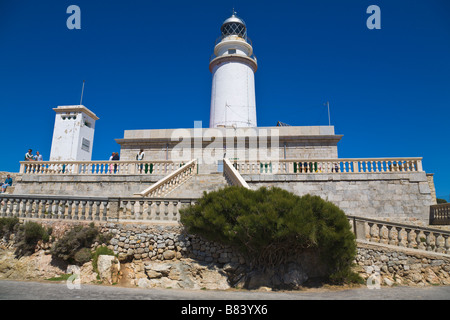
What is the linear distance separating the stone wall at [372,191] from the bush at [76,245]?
8.16m

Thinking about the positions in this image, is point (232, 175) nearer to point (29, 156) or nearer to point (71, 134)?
point (29, 156)

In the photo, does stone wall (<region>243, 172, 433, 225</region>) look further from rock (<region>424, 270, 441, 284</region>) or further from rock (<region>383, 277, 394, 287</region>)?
rock (<region>383, 277, 394, 287</region>)

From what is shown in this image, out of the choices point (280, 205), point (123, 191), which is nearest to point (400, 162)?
point (280, 205)

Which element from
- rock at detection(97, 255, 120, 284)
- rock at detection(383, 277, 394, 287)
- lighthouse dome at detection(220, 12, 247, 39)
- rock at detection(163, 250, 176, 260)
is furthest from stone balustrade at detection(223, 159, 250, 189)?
lighthouse dome at detection(220, 12, 247, 39)

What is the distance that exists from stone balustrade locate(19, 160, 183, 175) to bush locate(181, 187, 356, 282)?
7780 mm

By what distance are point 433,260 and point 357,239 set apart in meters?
1.90

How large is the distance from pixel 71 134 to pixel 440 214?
24151 millimetres

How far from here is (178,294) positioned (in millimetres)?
5855

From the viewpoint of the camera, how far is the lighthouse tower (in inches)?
941

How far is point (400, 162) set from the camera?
1395 centimetres

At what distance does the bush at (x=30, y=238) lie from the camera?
8.12 m

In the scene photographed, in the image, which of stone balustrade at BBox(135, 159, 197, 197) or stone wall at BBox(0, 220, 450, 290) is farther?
stone balustrade at BBox(135, 159, 197, 197)

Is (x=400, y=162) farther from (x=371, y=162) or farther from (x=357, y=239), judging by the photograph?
(x=357, y=239)

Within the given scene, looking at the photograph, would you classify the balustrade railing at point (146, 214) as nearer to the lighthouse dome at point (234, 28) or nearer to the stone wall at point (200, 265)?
the stone wall at point (200, 265)
